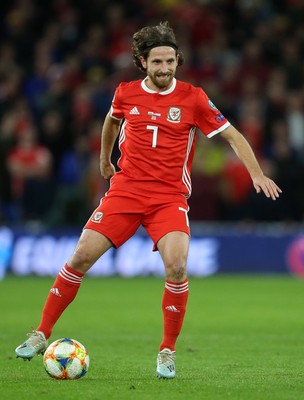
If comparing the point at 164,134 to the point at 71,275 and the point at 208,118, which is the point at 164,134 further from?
the point at 71,275

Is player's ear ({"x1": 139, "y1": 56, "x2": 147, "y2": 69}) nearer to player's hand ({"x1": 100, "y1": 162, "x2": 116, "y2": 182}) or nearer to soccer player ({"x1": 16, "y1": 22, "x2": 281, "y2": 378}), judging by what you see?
soccer player ({"x1": 16, "y1": 22, "x2": 281, "y2": 378})

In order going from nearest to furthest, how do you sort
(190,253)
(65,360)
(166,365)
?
(65,360) → (166,365) → (190,253)

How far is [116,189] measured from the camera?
7938mm

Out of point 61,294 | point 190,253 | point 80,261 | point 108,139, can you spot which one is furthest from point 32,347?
point 190,253

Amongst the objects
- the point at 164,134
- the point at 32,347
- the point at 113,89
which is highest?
the point at 164,134

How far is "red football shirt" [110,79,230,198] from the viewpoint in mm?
7852

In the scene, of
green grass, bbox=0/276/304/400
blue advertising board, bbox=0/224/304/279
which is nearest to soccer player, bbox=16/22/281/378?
green grass, bbox=0/276/304/400

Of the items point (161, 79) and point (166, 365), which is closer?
point (166, 365)

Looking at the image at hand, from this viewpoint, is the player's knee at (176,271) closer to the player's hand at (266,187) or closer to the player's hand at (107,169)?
the player's hand at (266,187)

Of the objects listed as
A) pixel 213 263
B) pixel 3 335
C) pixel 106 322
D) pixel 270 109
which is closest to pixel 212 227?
pixel 213 263

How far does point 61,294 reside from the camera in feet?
25.7

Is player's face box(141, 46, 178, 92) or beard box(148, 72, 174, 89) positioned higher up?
player's face box(141, 46, 178, 92)

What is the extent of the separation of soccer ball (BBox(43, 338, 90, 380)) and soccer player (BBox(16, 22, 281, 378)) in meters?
0.39

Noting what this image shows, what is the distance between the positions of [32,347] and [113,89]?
11616 mm
